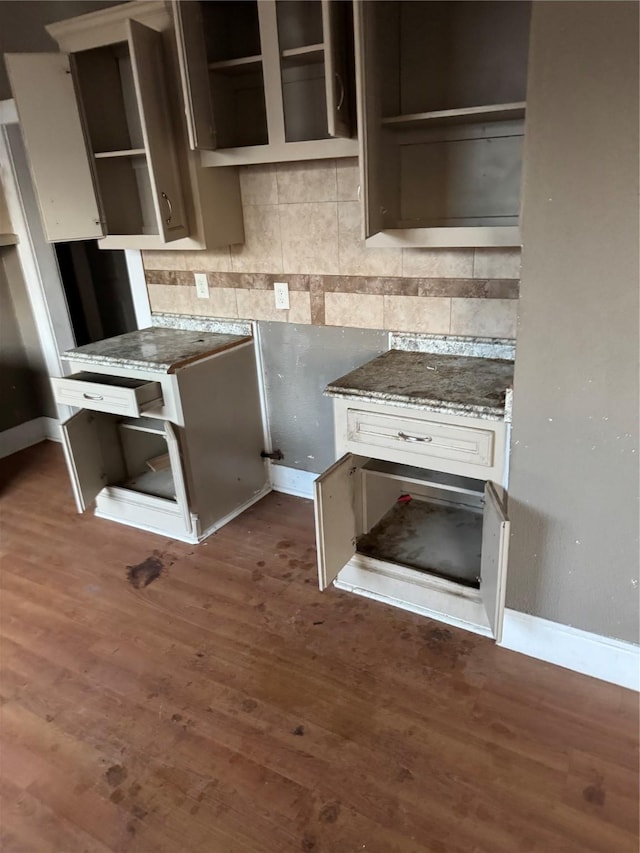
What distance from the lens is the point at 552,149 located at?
1435 mm

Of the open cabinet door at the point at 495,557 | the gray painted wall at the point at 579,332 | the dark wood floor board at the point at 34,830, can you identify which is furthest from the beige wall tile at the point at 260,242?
the dark wood floor board at the point at 34,830

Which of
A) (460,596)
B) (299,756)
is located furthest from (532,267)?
(299,756)

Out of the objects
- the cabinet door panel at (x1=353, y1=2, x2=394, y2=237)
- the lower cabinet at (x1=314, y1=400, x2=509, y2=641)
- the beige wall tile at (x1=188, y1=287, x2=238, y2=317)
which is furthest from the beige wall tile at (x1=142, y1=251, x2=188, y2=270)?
the lower cabinet at (x1=314, y1=400, x2=509, y2=641)

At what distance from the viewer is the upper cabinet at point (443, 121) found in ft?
6.02

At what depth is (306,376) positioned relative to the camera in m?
2.76

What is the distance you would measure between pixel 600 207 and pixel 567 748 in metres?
1.43

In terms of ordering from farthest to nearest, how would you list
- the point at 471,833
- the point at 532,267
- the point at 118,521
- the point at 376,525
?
1. the point at 118,521
2. the point at 376,525
3. the point at 532,267
4. the point at 471,833

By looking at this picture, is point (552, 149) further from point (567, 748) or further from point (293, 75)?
point (567, 748)

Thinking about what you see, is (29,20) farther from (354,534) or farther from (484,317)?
(354,534)

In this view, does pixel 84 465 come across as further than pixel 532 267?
Yes

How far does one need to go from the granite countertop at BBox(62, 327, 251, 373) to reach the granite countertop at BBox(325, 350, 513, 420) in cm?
74

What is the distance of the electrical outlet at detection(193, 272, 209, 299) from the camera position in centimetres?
286

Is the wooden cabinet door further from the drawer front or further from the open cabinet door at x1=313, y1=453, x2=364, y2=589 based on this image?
the open cabinet door at x1=313, y1=453, x2=364, y2=589

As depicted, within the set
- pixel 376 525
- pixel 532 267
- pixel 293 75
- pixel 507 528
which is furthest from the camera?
pixel 376 525
